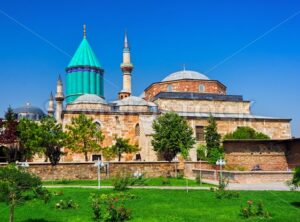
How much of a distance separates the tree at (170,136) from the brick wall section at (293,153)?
526 centimetres

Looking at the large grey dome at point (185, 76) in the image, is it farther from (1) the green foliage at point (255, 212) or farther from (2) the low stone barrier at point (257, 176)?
(1) the green foliage at point (255, 212)

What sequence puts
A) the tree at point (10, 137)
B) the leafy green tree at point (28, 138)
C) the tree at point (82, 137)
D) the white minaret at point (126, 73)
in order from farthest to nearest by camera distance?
the white minaret at point (126, 73) → the tree at point (10, 137) → the tree at point (82, 137) → the leafy green tree at point (28, 138)

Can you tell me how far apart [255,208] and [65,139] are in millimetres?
13914

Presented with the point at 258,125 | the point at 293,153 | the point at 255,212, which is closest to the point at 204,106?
the point at 258,125

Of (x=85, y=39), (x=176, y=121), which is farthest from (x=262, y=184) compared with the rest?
(x=85, y=39)

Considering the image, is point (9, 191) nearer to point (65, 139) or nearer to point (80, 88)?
point (65, 139)

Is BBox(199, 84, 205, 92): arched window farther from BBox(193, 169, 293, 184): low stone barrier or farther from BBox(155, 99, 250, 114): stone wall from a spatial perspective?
BBox(193, 169, 293, 184): low stone barrier

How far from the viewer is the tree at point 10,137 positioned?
2255 cm

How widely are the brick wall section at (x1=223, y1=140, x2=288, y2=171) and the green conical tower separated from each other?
586 inches

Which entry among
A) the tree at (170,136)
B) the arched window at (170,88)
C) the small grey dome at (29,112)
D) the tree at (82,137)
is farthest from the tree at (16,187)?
the small grey dome at (29,112)

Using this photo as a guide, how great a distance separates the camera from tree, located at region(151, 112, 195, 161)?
73.5 ft

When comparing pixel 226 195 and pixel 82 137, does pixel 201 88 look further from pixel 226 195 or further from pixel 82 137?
pixel 226 195

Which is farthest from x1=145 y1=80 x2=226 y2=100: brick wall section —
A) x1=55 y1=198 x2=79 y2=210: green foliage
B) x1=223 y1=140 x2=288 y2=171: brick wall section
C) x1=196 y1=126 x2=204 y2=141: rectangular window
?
x1=55 y1=198 x2=79 y2=210: green foliage

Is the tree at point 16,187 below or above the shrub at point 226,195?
above
